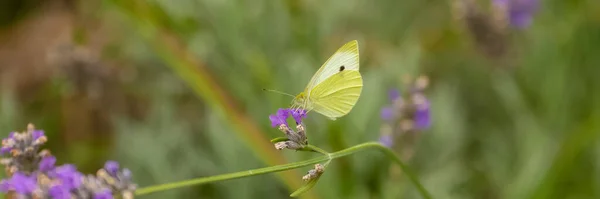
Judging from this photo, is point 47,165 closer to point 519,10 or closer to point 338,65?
point 338,65

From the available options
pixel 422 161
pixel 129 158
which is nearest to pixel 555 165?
pixel 422 161

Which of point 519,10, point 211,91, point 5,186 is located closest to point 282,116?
point 5,186

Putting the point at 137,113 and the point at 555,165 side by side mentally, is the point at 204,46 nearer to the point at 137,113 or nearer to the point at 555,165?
the point at 137,113

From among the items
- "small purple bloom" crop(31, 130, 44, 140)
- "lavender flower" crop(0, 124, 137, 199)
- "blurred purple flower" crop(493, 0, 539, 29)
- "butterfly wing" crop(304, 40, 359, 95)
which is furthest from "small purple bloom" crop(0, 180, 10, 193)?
"blurred purple flower" crop(493, 0, 539, 29)

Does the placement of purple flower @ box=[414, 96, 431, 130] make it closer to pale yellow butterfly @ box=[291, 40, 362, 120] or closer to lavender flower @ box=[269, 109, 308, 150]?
pale yellow butterfly @ box=[291, 40, 362, 120]

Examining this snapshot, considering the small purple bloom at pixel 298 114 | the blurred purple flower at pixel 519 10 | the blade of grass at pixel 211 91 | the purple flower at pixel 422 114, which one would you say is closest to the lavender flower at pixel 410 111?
the purple flower at pixel 422 114

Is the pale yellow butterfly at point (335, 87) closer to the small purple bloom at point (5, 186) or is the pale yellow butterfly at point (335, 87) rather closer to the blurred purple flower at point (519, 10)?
the small purple bloom at point (5, 186)
